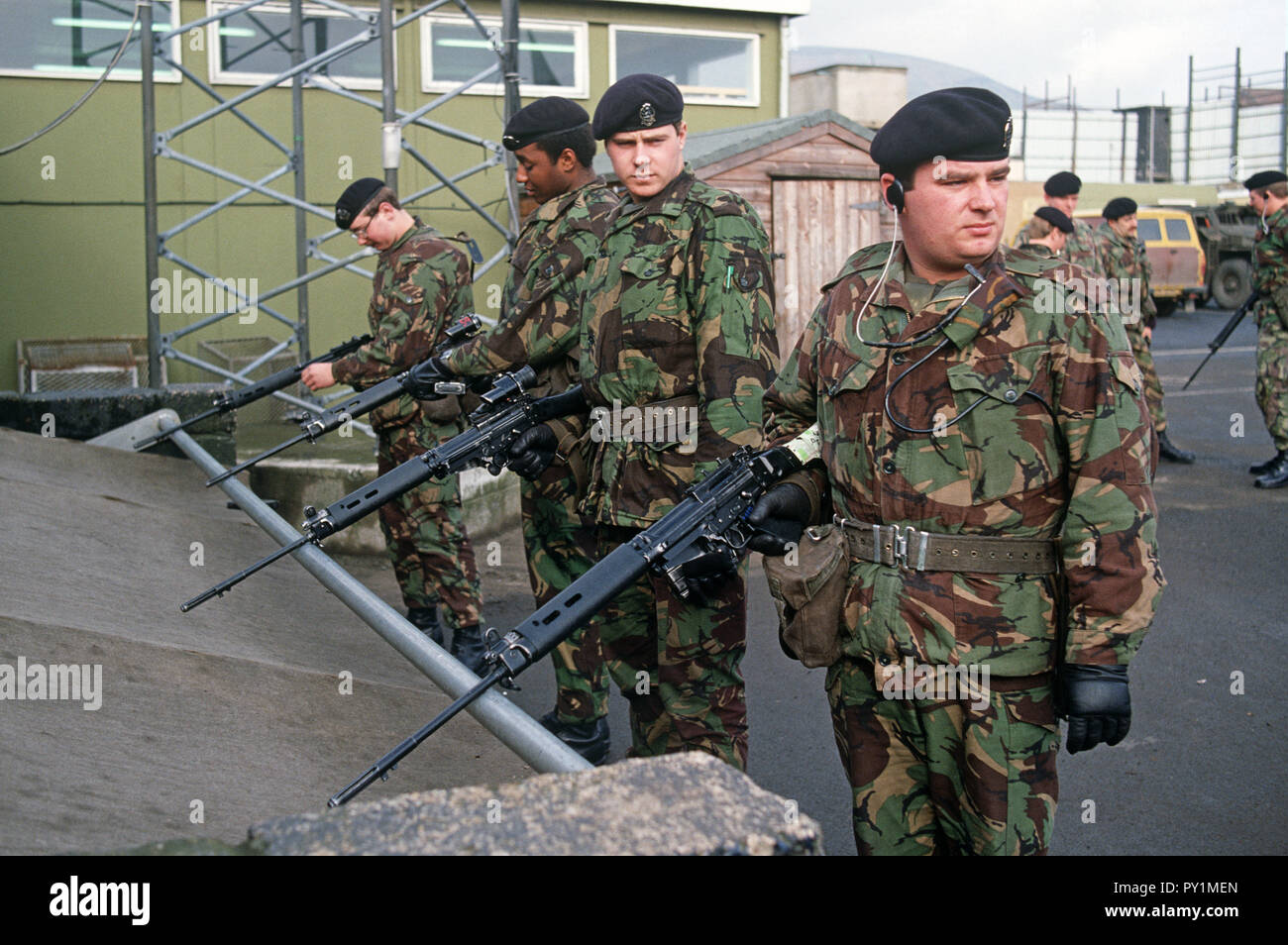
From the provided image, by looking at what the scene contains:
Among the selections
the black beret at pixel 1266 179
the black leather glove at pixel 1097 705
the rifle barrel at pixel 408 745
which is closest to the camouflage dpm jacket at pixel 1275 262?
the black beret at pixel 1266 179

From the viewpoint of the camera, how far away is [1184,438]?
10984mm

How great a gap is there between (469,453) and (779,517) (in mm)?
1599

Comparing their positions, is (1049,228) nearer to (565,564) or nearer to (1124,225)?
(1124,225)

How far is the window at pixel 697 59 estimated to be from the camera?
14.7m

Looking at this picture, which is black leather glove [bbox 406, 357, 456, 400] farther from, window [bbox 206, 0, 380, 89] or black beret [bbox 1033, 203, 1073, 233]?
window [bbox 206, 0, 380, 89]

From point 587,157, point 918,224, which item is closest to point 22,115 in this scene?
point 587,157

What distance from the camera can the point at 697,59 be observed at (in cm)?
1507

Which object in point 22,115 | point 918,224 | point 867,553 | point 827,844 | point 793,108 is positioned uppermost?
point 793,108

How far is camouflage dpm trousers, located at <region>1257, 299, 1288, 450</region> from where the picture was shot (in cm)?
876

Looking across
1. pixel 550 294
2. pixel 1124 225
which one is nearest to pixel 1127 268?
pixel 1124 225

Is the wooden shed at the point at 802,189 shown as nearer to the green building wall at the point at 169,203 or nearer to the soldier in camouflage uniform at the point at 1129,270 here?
the soldier in camouflage uniform at the point at 1129,270

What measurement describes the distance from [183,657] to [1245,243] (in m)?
26.5

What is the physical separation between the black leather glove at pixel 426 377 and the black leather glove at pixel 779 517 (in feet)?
7.96
